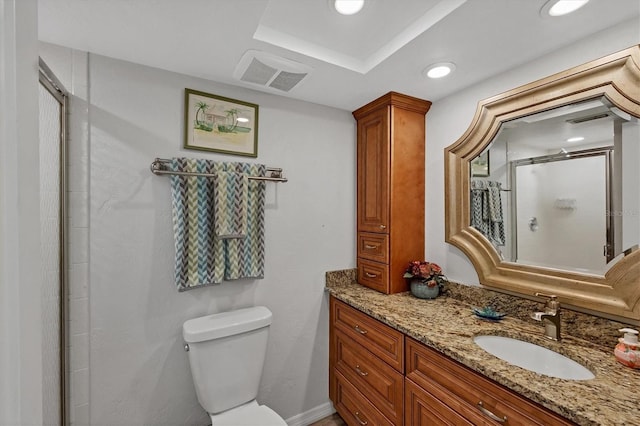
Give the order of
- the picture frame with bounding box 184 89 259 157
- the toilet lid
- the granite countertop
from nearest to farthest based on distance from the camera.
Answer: the granite countertop, the toilet lid, the picture frame with bounding box 184 89 259 157

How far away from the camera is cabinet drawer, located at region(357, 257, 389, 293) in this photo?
190 cm

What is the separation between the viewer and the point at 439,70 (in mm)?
1551

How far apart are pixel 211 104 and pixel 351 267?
1445mm

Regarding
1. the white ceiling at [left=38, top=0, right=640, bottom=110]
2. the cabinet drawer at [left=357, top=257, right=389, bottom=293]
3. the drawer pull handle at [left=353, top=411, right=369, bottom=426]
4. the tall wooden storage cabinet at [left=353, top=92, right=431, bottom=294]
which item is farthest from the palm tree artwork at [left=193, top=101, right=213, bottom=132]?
the drawer pull handle at [left=353, top=411, right=369, bottom=426]

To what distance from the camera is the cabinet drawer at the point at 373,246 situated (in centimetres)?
191

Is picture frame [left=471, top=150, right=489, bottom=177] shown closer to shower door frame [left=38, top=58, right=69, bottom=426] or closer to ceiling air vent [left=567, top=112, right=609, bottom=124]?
ceiling air vent [left=567, top=112, right=609, bottom=124]

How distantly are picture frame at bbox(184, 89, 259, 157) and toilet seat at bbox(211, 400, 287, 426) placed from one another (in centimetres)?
142

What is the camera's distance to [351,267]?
85.0 inches

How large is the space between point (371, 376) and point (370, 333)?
0.24 meters

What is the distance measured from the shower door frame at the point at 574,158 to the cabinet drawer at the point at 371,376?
35.7 inches

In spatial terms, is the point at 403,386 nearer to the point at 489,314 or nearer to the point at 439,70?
the point at 489,314

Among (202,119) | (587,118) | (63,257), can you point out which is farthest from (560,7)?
(63,257)

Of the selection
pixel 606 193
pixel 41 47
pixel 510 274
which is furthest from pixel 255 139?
pixel 606 193

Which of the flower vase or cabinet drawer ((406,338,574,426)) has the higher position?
the flower vase
